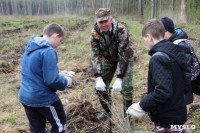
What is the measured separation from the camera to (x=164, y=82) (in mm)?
1537

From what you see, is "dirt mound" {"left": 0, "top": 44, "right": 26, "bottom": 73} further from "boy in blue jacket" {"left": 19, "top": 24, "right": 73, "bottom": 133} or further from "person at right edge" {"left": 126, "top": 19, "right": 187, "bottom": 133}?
"person at right edge" {"left": 126, "top": 19, "right": 187, "bottom": 133}

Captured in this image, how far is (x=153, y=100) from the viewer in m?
1.60

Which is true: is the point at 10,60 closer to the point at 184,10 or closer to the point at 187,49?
the point at 187,49

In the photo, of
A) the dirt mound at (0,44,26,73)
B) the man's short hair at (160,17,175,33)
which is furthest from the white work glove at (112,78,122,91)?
the dirt mound at (0,44,26,73)

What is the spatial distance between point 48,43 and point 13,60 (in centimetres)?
548

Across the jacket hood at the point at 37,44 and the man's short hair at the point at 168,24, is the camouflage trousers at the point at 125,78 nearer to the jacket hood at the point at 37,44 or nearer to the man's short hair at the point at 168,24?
the man's short hair at the point at 168,24

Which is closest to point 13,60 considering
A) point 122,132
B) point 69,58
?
point 69,58

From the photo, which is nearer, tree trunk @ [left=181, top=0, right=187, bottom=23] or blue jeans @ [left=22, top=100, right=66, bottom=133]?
blue jeans @ [left=22, top=100, right=66, bottom=133]

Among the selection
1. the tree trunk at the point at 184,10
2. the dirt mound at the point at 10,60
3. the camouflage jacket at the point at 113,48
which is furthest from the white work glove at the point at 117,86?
the tree trunk at the point at 184,10

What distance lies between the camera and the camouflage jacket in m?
2.71

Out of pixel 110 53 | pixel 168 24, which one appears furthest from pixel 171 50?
pixel 110 53

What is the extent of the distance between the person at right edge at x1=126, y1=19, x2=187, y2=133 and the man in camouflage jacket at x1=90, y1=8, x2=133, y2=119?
93cm

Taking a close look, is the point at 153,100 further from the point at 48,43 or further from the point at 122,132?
the point at 48,43

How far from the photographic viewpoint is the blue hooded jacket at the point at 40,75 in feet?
6.49
